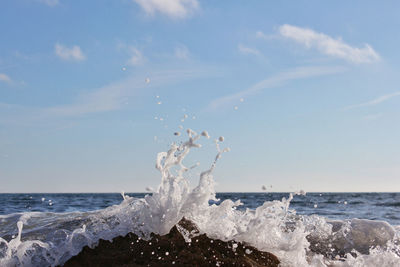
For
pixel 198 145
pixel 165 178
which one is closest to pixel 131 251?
pixel 165 178

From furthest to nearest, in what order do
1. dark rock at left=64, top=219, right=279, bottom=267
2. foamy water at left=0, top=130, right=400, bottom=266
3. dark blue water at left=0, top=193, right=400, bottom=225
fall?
1. dark blue water at left=0, top=193, right=400, bottom=225
2. foamy water at left=0, top=130, right=400, bottom=266
3. dark rock at left=64, top=219, right=279, bottom=267

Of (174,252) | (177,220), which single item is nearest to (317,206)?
(177,220)

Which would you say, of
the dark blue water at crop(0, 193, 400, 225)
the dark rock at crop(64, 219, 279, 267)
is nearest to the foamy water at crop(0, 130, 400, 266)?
the dark rock at crop(64, 219, 279, 267)

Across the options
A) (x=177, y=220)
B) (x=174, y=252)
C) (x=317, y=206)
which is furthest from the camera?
(x=317, y=206)

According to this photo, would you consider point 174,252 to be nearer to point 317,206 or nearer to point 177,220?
point 177,220

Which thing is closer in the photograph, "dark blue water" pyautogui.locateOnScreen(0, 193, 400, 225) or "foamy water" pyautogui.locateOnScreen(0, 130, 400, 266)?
"foamy water" pyautogui.locateOnScreen(0, 130, 400, 266)

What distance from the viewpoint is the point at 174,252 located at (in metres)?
3.69

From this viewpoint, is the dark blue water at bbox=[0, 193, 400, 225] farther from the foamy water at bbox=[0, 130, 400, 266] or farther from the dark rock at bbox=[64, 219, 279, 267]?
the dark rock at bbox=[64, 219, 279, 267]

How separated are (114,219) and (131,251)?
1.01 meters

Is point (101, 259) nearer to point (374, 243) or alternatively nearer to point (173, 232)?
point (173, 232)

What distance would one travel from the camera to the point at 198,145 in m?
4.08

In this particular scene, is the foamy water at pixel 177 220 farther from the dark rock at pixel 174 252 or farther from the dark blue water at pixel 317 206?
the dark blue water at pixel 317 206

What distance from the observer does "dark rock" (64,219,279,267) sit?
11.8ft

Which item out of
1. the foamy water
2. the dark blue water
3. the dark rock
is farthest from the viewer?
the dark blue water
